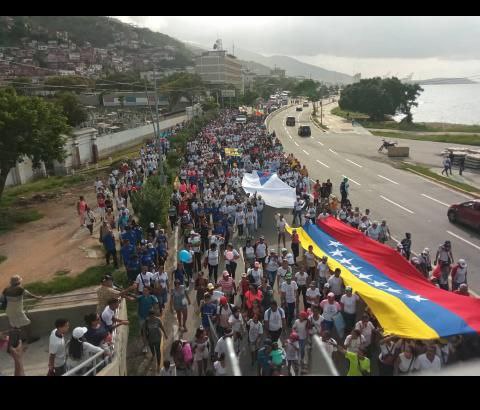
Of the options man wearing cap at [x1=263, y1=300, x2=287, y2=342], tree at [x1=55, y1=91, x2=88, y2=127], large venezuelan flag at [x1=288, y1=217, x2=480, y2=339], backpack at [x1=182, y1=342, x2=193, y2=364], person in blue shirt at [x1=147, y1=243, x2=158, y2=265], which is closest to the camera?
backpack at [x1=182, y1=342, x2=193, y2=364]

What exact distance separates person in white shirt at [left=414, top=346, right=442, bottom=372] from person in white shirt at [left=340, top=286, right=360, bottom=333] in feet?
7.49

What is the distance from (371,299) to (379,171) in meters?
23.3

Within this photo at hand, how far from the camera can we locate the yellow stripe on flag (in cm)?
792

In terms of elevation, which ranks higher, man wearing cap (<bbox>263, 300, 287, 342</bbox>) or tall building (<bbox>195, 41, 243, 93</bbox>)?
tall building (<bbox>195, 41, 243, 93</bbox>)

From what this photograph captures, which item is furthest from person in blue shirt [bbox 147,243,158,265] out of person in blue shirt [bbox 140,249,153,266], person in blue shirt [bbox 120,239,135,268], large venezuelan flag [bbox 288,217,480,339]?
large venezuelan flag [bbox 288,217,480,339]

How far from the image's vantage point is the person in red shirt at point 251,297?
941 cm

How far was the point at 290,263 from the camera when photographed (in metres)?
11.3

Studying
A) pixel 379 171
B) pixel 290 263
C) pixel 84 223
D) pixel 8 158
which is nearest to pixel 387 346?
pixel 290 263

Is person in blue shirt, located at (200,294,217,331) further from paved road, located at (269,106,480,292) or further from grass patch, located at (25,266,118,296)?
paved road, located at (269,106,480,292)

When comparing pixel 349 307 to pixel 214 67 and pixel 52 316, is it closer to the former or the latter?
pixel 52 316

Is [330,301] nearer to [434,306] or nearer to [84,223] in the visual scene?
[434,306]

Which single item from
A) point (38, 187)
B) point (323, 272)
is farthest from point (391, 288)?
point (38, 187)

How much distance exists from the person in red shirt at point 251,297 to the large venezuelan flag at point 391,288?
2.16m

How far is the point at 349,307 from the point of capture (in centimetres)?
925
